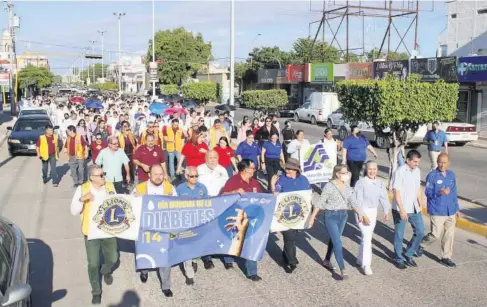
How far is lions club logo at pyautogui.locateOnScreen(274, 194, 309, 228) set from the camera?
7.55 metres

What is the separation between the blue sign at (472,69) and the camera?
2747 cm

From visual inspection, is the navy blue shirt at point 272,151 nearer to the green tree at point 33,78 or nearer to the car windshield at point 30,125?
the car windshield at point 30,125

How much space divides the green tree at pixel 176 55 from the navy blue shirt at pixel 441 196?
65286 millimetres

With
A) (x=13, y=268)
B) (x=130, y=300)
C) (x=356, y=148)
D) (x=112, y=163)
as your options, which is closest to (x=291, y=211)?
(x=130, y=300)

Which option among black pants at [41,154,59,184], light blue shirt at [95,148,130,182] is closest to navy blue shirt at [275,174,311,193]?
light blue shirt at [95,148,130,182]

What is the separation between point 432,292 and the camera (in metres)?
6.93

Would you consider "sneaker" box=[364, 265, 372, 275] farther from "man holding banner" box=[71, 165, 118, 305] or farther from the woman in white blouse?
"man holding banner" box=[71, 165, 118, 305]

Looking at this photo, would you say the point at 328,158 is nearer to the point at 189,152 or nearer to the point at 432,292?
the point at 189,152

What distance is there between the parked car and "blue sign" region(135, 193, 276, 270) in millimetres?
1490

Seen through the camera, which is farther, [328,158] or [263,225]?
[328,158]

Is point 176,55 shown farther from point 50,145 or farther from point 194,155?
point 194,155

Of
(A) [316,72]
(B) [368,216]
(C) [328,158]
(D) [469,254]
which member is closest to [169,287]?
(B) [368,216]

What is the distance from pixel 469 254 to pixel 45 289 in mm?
6066

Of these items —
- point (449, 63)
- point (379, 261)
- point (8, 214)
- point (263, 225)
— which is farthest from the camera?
point (449, 63)
